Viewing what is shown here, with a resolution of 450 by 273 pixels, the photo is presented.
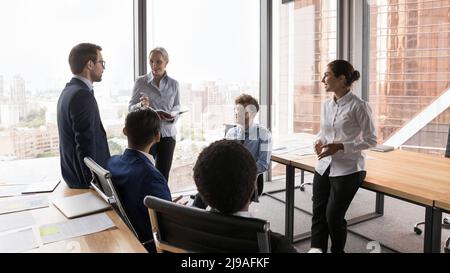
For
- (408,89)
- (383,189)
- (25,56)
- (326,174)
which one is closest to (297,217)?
(326,174)

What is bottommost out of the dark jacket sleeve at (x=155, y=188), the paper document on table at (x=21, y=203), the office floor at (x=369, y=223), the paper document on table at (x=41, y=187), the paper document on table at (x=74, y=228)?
the office floor at (x=369, y=223)

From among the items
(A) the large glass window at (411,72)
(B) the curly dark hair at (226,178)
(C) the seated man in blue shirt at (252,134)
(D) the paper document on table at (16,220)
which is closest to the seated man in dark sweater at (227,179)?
(B) the curly dark hair at (226,178)

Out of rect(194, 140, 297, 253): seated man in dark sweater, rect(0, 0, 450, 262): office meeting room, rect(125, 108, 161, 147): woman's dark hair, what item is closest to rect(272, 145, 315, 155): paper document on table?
rect(0, 0, 450, 262): office meeting room

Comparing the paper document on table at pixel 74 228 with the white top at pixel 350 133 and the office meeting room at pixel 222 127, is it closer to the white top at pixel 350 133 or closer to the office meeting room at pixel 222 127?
the office meeting room at pixel 222 127

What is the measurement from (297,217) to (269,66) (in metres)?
1.95

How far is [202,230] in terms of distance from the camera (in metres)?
1.04

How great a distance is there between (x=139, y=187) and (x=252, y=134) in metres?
1.58

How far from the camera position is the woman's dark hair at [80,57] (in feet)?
6.63

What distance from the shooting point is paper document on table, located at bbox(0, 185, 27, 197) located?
1899 millimetres

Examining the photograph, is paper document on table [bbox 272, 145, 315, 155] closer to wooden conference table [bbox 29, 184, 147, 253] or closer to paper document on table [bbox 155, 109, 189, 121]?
paper document on table [bbox 155, 109, 189, 121]

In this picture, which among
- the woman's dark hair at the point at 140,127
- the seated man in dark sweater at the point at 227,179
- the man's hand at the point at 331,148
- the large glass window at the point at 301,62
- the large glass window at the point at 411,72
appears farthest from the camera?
the large glass window at the point at 301,62

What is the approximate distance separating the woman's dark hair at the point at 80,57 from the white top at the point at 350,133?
1.59m

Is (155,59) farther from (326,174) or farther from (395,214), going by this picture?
(395,214)

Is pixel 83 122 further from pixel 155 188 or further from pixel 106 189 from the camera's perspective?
pixel 155 188
